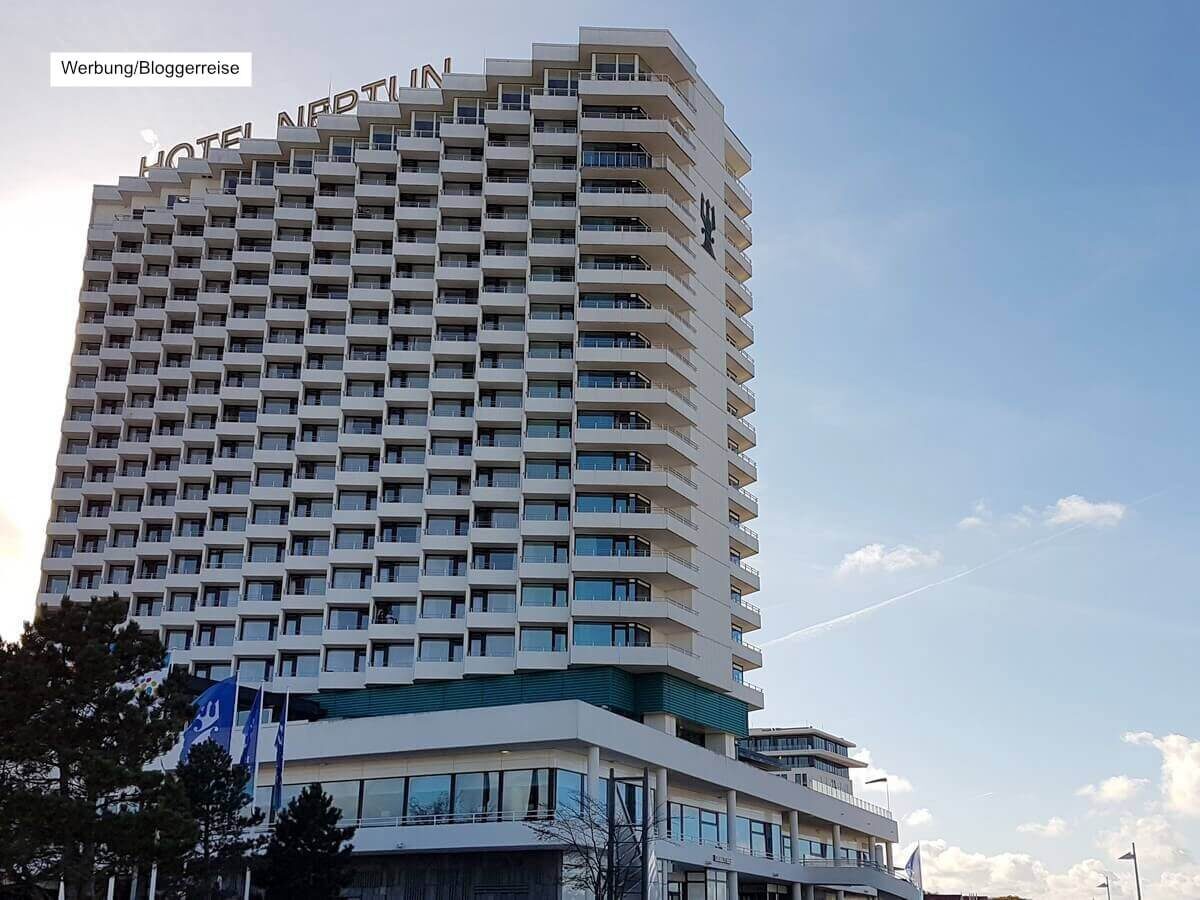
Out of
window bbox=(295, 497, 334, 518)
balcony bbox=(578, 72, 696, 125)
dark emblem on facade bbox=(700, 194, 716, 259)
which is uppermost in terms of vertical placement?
balcony bbox=(578, 72, 696, 125)

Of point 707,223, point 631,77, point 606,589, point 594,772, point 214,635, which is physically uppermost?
point 631,77

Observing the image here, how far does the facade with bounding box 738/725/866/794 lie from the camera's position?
166 m

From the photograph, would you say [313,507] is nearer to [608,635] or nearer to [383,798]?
[608,635]

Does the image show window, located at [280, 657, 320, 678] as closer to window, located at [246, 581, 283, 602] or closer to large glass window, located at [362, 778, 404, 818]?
window, located at [246, 581, 283, 602]

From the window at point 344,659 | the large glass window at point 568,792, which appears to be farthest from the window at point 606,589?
the window at point 344,659

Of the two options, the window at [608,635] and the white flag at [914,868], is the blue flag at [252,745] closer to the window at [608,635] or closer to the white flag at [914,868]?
the window at [608,635]

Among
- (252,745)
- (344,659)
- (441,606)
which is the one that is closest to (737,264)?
(441,606)

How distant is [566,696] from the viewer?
8331cm

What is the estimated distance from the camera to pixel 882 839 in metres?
109

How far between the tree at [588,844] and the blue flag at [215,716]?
58.4ft

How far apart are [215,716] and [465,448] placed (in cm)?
4311

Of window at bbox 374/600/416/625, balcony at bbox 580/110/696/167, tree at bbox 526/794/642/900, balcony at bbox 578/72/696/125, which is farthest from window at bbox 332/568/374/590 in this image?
balcony at bbox 578/72/696/125

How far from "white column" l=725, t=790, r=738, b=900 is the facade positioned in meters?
79.9

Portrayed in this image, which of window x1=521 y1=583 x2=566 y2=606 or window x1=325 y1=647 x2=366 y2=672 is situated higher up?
window x1=521 y1=583 x2=566 y2=606
